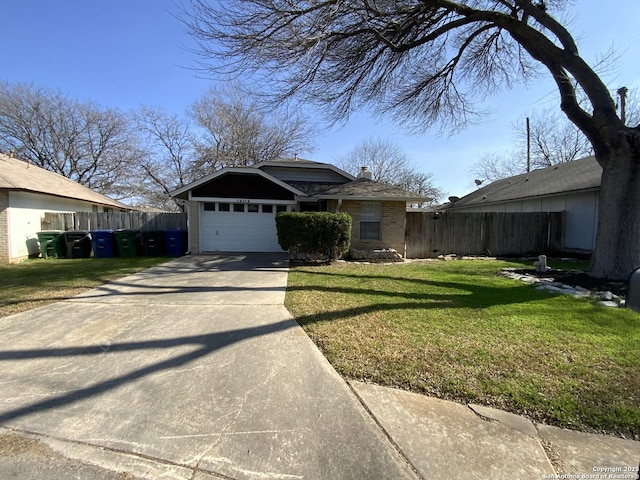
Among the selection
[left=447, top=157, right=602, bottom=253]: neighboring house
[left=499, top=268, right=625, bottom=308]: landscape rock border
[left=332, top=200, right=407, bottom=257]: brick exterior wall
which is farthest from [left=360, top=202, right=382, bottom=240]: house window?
[left=447, top=157, right=602, bottom=253]: neighboring house

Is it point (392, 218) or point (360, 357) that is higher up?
point (392, 218)

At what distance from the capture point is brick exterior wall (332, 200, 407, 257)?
487 inches

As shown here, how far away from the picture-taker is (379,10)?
8.12 metres

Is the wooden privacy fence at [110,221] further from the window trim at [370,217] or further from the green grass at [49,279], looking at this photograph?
the window trim at [370,217]

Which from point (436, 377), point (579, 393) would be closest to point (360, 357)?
point (436, 377)

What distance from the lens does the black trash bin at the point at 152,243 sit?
13.0m

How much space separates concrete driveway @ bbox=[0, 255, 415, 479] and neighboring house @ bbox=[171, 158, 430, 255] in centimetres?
791

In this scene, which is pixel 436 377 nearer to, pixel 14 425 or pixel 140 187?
pixel 14 425

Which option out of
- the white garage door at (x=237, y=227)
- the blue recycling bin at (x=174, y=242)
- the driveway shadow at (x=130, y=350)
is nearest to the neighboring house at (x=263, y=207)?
the white garage door at (x=237, y=227)

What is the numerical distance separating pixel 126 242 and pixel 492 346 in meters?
13.5

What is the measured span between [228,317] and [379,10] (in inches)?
339

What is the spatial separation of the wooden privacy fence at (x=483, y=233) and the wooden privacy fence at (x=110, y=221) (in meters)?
11.8

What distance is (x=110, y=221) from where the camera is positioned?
15.0m

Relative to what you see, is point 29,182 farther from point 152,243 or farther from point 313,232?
point 313,232
